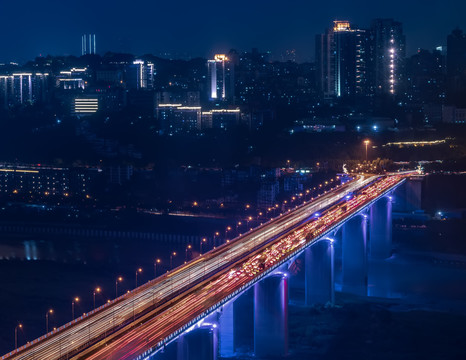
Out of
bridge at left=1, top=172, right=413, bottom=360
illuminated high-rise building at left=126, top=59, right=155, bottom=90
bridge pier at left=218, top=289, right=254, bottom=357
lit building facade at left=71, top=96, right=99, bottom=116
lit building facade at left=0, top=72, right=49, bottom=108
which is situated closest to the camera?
bridge at left=1, top=172, right=413, bottom=360

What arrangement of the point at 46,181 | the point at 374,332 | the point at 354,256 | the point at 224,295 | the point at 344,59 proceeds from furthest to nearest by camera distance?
the point at 344,59
the point at 46,181
the point at 354,256
the point at 374,332
the point at 224,295

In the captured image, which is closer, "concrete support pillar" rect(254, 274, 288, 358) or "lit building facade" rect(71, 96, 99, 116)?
"concrete support pillar" rect(254, 274, 288, 358)

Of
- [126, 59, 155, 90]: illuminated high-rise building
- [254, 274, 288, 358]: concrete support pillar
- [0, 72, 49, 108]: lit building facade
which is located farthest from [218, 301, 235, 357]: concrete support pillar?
[0, 72, 49, 108]: lit building facade

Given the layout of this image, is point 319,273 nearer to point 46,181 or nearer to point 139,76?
point 46,181

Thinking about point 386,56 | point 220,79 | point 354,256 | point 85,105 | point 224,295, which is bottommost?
point 354,256

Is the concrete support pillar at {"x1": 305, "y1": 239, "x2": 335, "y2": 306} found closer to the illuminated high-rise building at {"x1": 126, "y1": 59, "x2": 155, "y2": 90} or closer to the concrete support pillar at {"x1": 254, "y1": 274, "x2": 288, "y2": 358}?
the concrete support pillar at {"x1": 254, "y1": 274, "x2": 288, "y2": 358}

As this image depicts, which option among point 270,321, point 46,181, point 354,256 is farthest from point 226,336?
point 46,181
